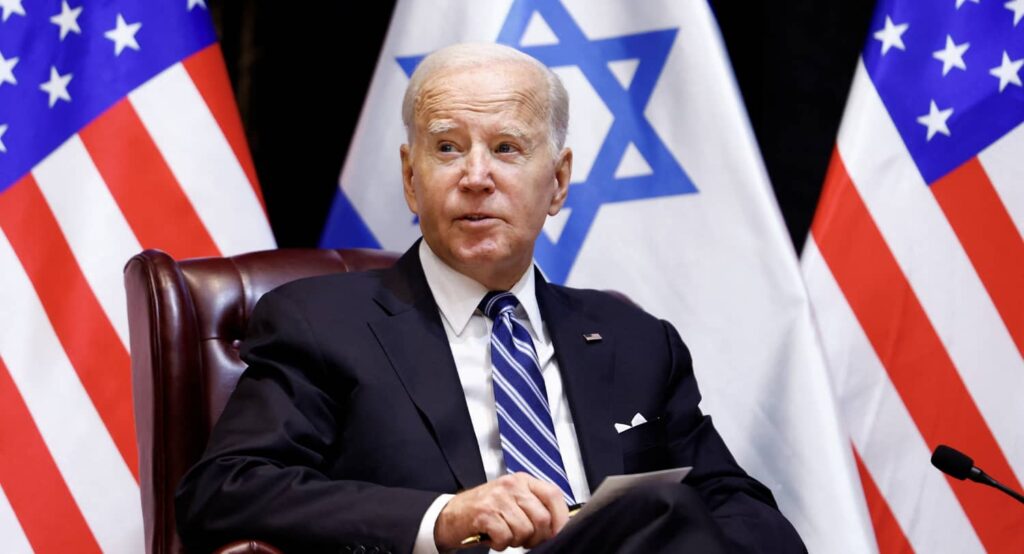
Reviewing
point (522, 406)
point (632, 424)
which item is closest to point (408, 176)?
point (522, 406)

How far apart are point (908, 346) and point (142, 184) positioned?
1.80 m

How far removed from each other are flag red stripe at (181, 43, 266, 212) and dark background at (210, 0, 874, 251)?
0.70m

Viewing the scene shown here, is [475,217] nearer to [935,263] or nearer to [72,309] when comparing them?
[72,309]

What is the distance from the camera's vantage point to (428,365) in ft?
6.81

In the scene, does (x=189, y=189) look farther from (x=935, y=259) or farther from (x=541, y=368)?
(x=935, y=259)

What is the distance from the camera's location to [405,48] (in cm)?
299

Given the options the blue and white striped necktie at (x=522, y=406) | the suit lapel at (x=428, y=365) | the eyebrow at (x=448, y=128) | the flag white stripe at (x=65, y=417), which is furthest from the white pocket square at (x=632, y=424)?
the flag white stripe at (x=65, y=417)

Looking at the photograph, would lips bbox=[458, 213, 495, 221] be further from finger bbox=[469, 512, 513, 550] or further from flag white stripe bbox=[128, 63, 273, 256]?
flag white stripe bbox=[128, 63, 273, 256]

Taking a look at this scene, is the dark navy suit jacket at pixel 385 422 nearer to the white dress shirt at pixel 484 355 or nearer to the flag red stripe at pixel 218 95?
the white dress shirt at pixel 484 355

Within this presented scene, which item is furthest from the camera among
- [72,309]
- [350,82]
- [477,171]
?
[350,82]

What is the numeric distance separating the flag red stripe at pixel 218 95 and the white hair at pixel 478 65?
732 mm

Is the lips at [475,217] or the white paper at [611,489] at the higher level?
the lips at [475,217]

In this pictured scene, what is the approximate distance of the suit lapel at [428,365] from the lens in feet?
6.59

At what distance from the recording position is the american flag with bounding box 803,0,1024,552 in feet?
8.85
